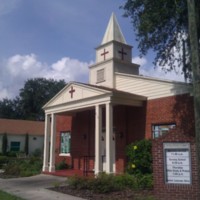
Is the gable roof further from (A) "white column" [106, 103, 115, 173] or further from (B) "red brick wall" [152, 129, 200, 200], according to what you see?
(B) "red brick wall" [152, 129, 200, 200]

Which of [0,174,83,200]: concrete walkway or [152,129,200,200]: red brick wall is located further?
[0,174,83,200]: concrete walkway

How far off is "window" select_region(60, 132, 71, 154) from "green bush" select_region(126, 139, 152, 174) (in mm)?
9105

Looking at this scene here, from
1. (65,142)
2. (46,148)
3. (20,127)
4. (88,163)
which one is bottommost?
(88,163)

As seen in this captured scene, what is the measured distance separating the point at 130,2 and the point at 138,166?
22.6 ft

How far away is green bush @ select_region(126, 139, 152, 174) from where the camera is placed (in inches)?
539

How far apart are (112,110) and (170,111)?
110 inches

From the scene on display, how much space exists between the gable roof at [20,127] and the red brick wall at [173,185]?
121 ft

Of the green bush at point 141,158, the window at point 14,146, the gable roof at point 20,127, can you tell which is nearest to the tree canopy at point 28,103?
the gable roof at point 20,127

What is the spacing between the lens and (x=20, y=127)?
47.0 meters

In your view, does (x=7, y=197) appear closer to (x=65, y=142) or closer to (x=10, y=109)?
(x=65, y=142)

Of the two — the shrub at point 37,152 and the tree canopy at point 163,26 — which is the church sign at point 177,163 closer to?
the tree canopy at point 163,26

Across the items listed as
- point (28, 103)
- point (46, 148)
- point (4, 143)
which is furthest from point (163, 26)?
point (28, 103)

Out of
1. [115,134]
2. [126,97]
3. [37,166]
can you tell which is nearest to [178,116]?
[126,97]

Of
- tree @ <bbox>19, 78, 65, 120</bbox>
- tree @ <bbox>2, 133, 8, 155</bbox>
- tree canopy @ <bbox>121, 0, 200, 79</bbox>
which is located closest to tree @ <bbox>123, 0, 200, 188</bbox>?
tree canopy @ <bbox>121, 0, 200, 79</bbox>
